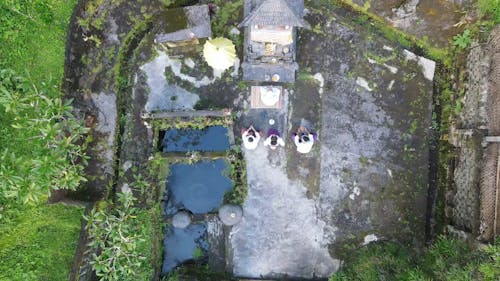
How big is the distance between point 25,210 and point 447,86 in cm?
1436

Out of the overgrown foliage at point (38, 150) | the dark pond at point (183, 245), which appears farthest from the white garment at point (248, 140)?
the overgrown foliage at point (38, 150)

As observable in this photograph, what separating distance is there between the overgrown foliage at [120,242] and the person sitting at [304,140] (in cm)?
539

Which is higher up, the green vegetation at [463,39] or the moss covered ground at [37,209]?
the green vegetation at [463,39]

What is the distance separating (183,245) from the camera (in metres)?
14.2

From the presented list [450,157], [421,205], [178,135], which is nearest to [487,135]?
[450,157]

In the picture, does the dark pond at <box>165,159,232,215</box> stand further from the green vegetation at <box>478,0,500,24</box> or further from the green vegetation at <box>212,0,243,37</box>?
the green vegetation at <box>478,0,500,24</box>

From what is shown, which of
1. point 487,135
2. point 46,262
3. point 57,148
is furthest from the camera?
point 46,262

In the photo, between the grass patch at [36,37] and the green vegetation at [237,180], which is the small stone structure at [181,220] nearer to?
the green vegetation at [237,180]

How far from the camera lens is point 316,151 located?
46.1 ft

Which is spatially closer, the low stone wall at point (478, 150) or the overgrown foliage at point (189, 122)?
the low stone wall at point (478, 150)

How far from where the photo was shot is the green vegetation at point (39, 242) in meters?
13.2

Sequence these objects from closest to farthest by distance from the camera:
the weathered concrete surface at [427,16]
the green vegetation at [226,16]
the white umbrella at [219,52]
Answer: the white umbrella at [219,52], the weathered concrete surface at [427,16], the green vegetation at [226,16]

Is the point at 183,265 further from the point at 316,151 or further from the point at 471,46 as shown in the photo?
the point at 471,46

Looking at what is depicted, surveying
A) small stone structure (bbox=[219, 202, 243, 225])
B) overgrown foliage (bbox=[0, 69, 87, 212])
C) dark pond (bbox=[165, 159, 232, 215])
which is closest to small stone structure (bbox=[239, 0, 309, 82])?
dark pond (bbox=[165, 159, 232, 215])
